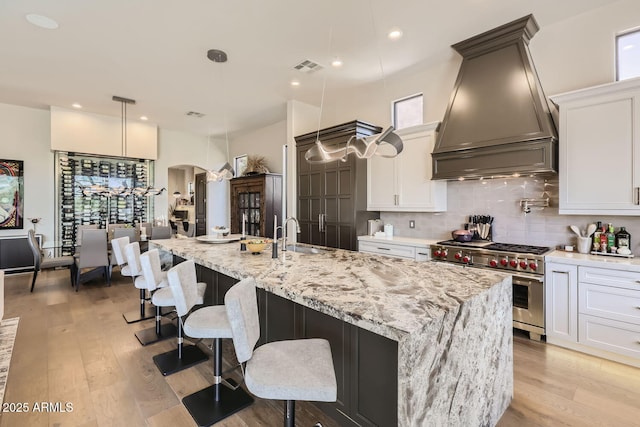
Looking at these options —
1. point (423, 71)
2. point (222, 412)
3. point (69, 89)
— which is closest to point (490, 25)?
point (423, 71)

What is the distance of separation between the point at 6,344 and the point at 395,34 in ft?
16.8

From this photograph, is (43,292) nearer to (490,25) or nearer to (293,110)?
(293,110)

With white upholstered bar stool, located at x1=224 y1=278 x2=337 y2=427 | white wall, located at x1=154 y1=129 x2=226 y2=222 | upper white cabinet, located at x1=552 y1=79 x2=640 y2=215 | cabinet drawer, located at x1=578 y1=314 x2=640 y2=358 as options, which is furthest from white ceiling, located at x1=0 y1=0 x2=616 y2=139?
cabinet drawer, located at x1=578 y1=314 x2=640 y2=358

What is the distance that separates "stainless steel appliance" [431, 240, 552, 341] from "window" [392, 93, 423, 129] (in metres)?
Answer: 2.15

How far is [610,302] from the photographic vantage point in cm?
270

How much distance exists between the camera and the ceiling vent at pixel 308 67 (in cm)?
418

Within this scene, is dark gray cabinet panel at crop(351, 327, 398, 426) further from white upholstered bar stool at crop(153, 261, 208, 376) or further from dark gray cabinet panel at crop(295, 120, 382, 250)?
dark gray cabinet panel at crop(295, 120, 382, 250)

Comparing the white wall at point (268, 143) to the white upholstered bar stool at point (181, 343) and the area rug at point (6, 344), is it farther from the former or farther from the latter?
the area rug at point (6, 344)

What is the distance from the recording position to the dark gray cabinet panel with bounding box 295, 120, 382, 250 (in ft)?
15.4

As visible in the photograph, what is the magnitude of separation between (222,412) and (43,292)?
464 cm

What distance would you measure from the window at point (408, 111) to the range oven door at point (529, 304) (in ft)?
8.42

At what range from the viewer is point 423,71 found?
443 cm

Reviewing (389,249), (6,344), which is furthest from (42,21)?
(389,249)

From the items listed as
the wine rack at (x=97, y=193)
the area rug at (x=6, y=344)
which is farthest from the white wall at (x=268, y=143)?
the area rug at (x=6, y=344)
